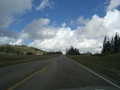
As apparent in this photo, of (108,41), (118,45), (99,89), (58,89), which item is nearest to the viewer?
(99,89)

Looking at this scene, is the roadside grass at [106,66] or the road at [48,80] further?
the roadside grass at [106,66]

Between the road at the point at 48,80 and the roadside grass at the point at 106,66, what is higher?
the roadside grass at the point at 106,66

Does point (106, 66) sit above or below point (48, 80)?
above

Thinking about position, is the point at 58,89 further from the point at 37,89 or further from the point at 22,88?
the point at 22,88

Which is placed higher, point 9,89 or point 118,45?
point 118,45

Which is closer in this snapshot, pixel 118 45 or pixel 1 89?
pixel 1 89

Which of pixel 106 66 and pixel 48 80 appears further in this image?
pixel 106 66

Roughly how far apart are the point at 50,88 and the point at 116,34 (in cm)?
11575

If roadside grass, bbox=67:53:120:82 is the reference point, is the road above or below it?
below

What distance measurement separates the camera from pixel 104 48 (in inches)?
4995

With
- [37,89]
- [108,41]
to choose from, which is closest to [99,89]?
[37,89]

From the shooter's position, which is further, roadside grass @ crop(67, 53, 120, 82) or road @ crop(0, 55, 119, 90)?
roadside grass @ crop(67, 53, 120, 82)

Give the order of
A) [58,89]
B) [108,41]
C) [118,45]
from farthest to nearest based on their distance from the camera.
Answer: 1. [108,41]
2. [118,45]
3. [58,89]

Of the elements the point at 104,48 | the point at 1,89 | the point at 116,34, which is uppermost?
the point at 116,34
